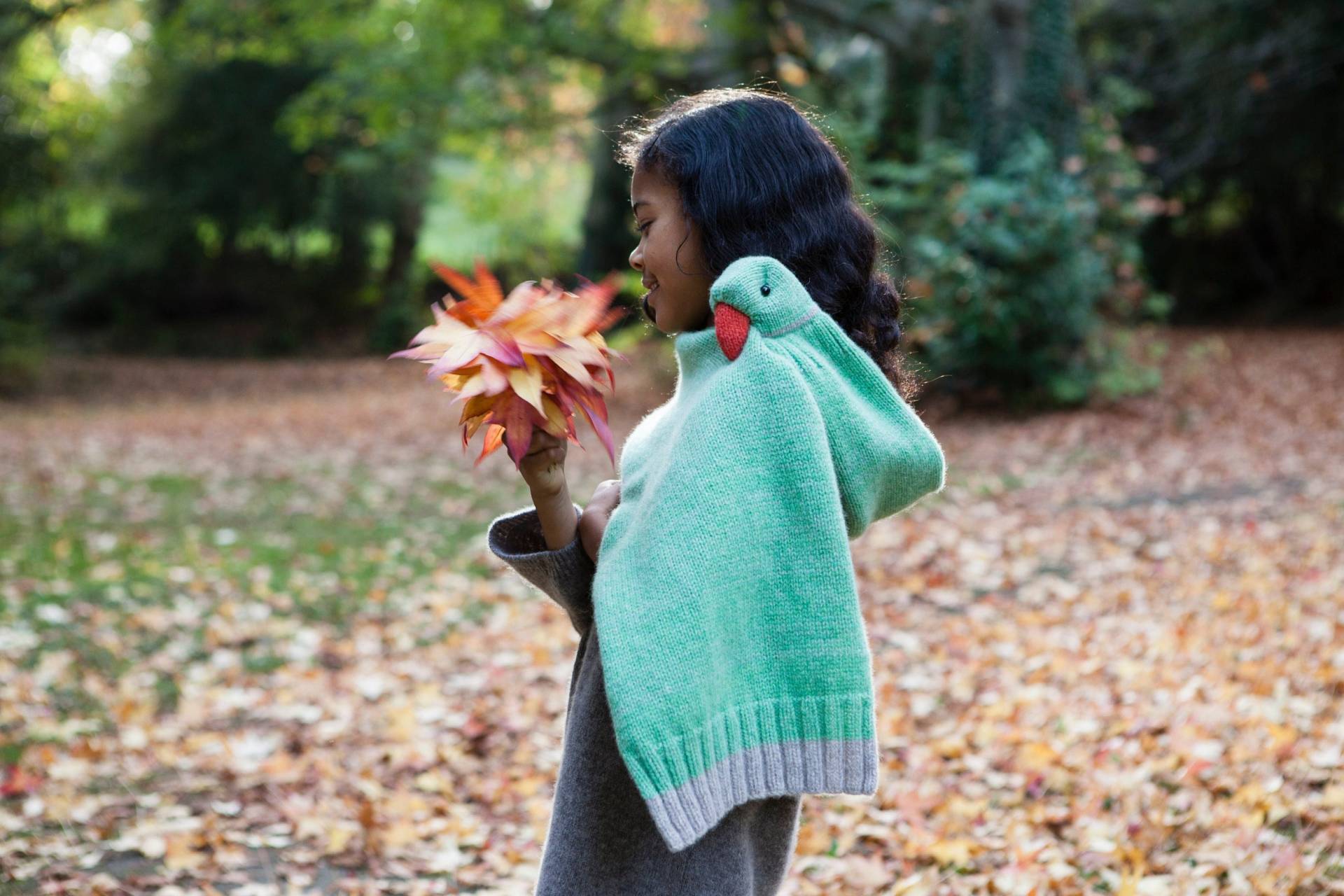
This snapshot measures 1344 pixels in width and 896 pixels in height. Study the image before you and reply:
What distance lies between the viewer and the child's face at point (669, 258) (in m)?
1.87

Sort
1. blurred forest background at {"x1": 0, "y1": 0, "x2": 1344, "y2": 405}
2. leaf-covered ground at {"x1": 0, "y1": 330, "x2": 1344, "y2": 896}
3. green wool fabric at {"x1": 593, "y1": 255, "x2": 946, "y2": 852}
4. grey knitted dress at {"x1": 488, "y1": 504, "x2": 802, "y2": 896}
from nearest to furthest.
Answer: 1. green wool fabric at {"x1": 593, "y1": 255, "x2": 946, "y2": 852}
2. grey knitted dress at {"x1": 488, "y1": 504, "x2": 802, "y2": 896}
3. leaf-covered ground at {"x1": 0, "y1": 330, "x2": 1344, "y2": 896}
4. blurred forest background at {"x1": 0, "y1": 0, "x2": 1344, "y2": 405}

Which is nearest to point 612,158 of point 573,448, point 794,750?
point 573,448

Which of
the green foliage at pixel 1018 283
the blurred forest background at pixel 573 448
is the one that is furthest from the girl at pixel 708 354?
the green foliage at pixel 1018 283

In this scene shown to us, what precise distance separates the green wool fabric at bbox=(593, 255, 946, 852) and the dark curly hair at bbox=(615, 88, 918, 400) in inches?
4.9

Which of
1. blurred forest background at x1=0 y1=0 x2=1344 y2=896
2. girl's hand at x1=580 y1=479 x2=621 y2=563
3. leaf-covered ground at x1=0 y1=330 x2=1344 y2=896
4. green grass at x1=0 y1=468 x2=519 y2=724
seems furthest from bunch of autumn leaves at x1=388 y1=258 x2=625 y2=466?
green grass at x1=0 y1=468 x2=519 y2=724

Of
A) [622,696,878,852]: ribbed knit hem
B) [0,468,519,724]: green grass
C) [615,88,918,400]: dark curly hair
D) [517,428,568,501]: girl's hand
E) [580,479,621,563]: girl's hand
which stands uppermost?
[615,88,918,400]: dark curly hair

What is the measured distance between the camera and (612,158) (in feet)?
55.1

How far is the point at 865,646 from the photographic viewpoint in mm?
1734

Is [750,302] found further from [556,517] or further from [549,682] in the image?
[549,682]

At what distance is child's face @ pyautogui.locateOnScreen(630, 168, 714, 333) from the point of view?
1.87 metres

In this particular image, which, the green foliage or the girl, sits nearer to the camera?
the girl

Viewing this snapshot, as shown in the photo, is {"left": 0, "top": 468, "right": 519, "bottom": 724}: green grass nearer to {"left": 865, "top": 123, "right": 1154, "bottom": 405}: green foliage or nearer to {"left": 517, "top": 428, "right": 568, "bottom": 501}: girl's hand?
{"left": 517, "top": 428, "right": 568, "bottom": 501}: girl's hand

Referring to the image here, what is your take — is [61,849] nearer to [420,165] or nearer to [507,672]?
[507,672]

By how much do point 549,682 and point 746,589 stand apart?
336 cm
